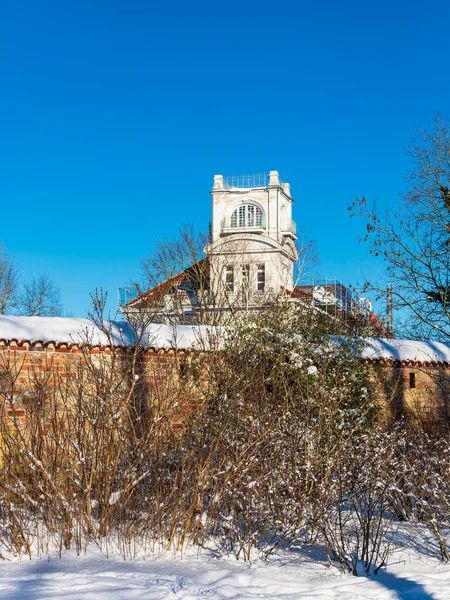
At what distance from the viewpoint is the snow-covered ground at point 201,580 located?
4.53 m

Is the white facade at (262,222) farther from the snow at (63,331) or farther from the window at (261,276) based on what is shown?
Answer: the snow at (63,331)

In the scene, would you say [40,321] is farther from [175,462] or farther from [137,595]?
[137,595]

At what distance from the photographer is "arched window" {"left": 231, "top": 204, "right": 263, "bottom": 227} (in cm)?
3962

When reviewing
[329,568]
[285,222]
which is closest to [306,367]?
[329,568]

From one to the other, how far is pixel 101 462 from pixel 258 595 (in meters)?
→ 1.73

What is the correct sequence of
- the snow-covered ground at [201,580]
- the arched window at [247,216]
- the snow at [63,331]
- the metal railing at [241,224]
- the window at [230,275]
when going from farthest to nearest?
the arched window at [247,216]
the metal railing at [241,224]
the window at [230,275]
the snow at [63,331]
the snow-covered ground at [201,580]

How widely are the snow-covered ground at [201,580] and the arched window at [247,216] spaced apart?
34.4 metres

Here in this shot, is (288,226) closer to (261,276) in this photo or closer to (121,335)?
(261,276)

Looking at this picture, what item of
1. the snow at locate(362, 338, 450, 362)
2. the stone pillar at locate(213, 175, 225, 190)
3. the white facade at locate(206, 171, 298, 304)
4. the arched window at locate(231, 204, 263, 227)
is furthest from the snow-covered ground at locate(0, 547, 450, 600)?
the stone pillar at locate(213, 175, 225, 190)

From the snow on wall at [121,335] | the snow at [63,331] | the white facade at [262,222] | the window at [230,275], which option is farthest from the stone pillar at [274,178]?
the snow at [63,331]

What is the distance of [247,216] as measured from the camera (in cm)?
3975

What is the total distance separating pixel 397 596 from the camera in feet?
16.7

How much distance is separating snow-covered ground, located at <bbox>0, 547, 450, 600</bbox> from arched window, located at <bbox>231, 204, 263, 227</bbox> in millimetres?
34375

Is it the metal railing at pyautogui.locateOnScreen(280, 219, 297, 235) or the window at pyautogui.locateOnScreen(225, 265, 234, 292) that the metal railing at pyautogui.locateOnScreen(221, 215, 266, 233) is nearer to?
the metal railing at pyautogui.locateOnScreen(280, 219, 297, 235)
